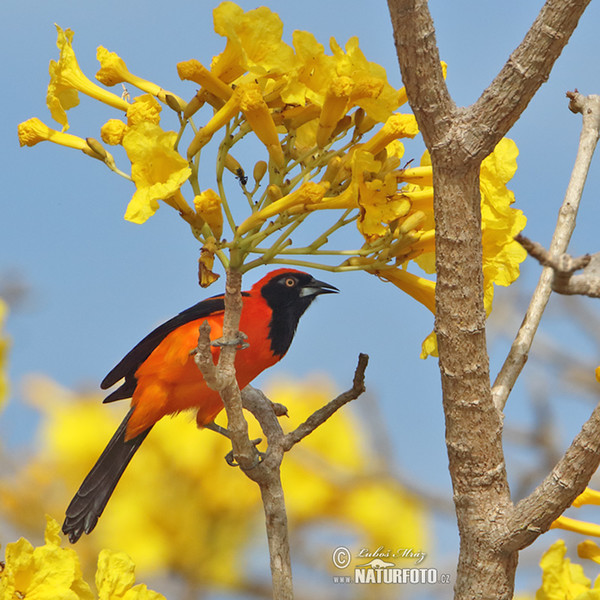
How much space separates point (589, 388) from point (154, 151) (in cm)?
515

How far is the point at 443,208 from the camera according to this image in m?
2.73

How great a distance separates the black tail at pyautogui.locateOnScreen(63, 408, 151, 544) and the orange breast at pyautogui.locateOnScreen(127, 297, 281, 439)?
0.26 ft

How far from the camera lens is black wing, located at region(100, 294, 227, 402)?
12.0 ft

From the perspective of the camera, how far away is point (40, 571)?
2578mm

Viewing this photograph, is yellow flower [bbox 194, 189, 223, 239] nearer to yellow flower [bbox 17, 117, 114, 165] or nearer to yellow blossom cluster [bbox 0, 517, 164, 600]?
yellow flower [bbox 17, 117, 114, 165]

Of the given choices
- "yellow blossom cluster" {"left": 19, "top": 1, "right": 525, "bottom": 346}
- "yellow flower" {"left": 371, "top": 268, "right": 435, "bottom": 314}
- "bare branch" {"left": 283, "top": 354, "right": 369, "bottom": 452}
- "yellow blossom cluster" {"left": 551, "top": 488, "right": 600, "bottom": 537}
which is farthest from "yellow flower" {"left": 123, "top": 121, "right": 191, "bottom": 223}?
"yellow blossom cluster" {"left": 551, "top": 488, "right": 600, "bottom": 537}

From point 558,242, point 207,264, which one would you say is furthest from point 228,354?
point 558,242

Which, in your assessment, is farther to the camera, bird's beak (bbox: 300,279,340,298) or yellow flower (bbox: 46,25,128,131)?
bird's beak (bbox: 300,279,340,298)

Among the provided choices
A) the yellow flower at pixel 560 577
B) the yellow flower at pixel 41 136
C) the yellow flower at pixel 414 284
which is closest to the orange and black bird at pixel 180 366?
the yellow flower at pixel 414 284

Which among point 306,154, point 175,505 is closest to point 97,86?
point 306,154

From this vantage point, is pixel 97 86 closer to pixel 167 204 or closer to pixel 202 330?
pixel 167 204

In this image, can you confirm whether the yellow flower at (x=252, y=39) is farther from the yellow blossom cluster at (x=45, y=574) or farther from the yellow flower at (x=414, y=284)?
the yellow blossom cluster at (x=45, y=574)

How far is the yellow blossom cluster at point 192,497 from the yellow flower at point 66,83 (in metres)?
3.07

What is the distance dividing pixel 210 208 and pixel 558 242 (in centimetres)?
185
